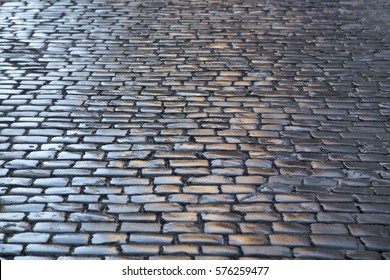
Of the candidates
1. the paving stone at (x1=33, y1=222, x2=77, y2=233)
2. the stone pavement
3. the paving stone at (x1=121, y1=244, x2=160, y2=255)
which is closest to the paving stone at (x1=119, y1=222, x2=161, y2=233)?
the stone pavement

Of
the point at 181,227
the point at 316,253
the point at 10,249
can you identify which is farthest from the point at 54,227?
the point at 316,253

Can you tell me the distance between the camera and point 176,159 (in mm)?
6762

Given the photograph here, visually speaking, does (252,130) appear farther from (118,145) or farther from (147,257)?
(147,257)

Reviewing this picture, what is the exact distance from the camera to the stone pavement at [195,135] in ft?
18.2

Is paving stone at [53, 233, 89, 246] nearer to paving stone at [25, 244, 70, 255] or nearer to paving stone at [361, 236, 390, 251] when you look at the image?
paving stone at [25, 244, 70, 255]

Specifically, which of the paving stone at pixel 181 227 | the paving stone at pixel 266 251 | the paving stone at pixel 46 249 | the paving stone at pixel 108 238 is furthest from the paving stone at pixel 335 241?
the paving stone at pixel 46 249

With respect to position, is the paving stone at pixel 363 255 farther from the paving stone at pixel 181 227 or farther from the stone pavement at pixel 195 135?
the paving stone at pixel 181 227

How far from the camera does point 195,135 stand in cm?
730

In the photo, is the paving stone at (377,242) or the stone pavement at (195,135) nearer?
the paving stone at (377,242)

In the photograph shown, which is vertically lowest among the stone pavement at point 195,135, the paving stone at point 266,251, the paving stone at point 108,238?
the stone pavement at point 195,135

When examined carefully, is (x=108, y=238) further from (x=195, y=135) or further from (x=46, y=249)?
(x=195, y=135)

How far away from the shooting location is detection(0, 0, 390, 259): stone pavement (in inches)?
218
